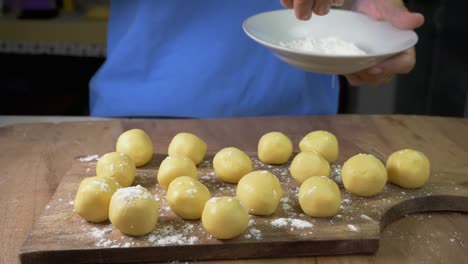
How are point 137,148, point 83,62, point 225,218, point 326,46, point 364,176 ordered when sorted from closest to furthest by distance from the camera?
point 225,218, point 364,176, point 137,148, point 326,46, point 83,62

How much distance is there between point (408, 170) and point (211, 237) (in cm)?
39

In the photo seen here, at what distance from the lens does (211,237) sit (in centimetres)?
88

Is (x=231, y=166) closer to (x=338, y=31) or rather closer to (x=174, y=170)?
(x=174, y=170)

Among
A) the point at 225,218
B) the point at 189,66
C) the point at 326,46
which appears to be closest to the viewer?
the point at 225,218

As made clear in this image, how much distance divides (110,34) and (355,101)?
4.77 feet

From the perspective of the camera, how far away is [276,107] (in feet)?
5.04

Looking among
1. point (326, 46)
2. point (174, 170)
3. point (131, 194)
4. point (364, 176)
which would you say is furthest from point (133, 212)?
point (326, 46)

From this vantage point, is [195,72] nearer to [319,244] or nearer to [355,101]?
[319,244]

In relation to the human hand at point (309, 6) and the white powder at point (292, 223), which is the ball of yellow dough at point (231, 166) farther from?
the human hand at point (309, 6)

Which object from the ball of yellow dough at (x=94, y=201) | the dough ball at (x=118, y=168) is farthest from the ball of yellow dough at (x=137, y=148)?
the ball of yellow dough at (x=94, y=201)

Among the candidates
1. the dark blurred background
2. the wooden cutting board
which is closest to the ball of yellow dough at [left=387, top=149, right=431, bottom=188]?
the wooden cutting board

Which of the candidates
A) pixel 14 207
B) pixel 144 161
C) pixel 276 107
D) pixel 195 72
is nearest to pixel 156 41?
pixel 195 72

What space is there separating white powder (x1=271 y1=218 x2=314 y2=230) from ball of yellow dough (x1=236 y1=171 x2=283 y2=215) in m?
0.02

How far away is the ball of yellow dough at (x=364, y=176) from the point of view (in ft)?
3.26
